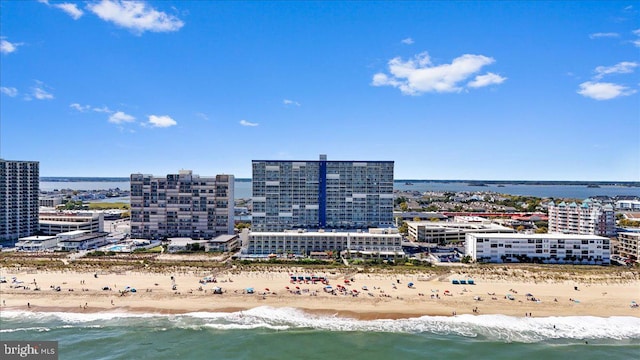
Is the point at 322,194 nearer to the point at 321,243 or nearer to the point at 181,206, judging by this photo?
the point at 321,243

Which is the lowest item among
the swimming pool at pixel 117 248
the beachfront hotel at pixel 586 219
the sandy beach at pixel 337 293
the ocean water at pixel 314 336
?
the ocean water at pixel 314 336

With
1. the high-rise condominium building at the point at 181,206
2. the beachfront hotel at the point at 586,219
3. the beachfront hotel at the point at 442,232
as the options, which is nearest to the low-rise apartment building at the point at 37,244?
the high-rise condominium building at the point at 181,206

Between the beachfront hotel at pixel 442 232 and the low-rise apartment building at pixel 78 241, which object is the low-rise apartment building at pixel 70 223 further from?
the beachfront hotel at pixel 442 232

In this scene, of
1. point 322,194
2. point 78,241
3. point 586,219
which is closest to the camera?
point 78,241

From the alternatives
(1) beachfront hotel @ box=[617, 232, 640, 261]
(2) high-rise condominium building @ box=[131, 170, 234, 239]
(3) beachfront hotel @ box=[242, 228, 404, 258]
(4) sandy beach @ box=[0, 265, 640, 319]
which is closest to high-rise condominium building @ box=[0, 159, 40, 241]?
(2) high-rise condominium building @ box=[131, 170, 234, 239]

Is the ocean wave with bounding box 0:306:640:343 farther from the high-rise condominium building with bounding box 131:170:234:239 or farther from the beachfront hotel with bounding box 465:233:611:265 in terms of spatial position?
the high-rise condominium building with bounding box 131:170:234:239

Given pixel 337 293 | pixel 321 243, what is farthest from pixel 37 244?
pixel 337 293
